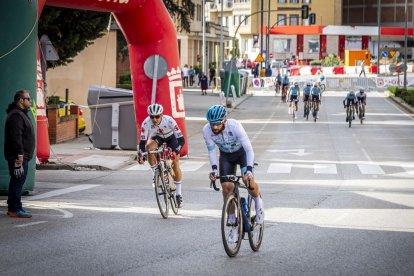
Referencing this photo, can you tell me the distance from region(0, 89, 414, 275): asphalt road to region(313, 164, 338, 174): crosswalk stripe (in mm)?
50

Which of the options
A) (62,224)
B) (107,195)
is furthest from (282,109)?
(62,224)

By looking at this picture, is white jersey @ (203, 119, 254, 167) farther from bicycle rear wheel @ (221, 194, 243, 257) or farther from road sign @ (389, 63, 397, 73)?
road sign @ (389, 63, 397, 73)

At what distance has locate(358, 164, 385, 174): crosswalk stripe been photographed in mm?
25750

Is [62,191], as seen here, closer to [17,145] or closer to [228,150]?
[17,145]

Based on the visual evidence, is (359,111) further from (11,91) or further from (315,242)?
(315,242)

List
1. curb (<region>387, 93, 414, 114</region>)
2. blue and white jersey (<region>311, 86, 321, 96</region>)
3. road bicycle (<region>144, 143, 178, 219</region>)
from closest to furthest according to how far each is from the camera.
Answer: road bicycle (<region>144, 143, 178, 219</region>) → blue and white jersey (<region>311, 86, 321, 96</region>) → curb (<region>387, 93, 414, 114</region>)

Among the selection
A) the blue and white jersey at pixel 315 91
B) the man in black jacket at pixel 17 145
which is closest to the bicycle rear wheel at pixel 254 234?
the man in black jacket at pixel 17 145

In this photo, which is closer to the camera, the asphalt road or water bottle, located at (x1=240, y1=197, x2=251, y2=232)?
the asphalt road

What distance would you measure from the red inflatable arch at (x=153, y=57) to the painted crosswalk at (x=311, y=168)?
1.30 meters

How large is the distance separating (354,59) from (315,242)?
114827 mm

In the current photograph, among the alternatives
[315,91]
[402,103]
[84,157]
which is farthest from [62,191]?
[402,103]

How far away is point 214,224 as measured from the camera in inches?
600

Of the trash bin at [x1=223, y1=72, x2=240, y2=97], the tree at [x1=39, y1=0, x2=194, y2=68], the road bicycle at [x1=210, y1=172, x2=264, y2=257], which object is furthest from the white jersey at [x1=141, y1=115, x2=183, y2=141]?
the trash bin at [x1=223, y1=72, x2=240, y2=97]

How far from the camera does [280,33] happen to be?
14325 centimetres
